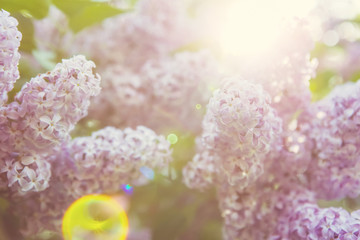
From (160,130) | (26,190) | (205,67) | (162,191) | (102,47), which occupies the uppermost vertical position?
(102,47)

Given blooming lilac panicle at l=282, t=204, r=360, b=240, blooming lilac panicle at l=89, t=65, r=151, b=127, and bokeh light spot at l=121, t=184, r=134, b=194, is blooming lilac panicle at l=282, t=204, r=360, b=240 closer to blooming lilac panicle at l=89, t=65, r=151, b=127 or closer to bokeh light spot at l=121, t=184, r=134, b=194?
bokeh light spot at l=121, t=184, r=134, b=194

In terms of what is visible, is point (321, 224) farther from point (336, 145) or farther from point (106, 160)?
point (106, 160)

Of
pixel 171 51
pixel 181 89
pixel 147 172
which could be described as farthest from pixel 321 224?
pixel 171 51

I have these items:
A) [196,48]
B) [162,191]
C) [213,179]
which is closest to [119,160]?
[213,179]

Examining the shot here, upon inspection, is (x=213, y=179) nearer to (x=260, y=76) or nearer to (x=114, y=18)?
(x=260, y=76)

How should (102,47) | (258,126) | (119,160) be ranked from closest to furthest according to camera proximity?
(258,126), (119,160), (102,47)

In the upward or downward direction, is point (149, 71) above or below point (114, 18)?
below

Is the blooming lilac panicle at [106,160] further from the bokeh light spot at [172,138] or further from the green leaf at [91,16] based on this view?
the green leaf at [91,16]
